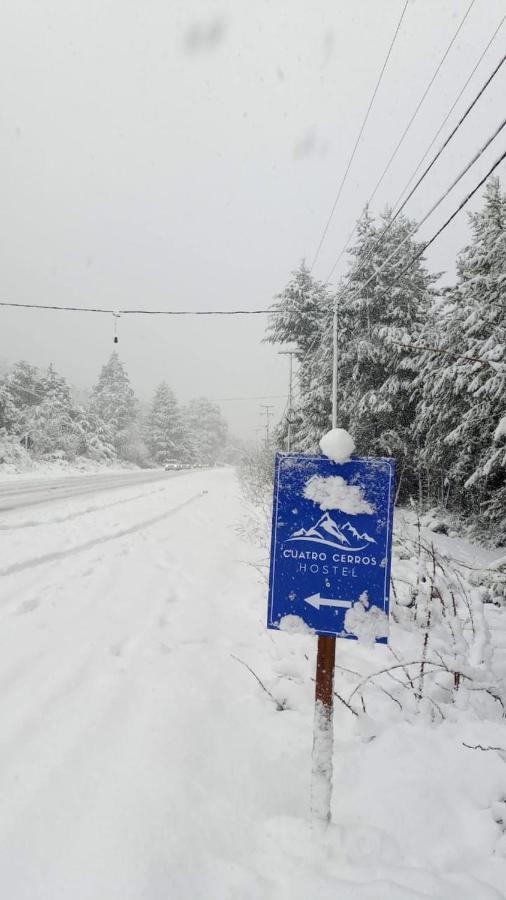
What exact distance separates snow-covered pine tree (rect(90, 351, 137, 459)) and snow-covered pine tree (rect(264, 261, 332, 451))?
30387 mm

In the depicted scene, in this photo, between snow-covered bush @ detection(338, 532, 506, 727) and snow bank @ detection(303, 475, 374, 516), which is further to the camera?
snow-covered bush @ detection(338, 532, 506, 727)

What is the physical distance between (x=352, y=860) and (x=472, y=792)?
0.68 m

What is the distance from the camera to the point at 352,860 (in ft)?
5.23

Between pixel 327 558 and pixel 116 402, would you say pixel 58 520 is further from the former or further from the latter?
A: pixel 116 402

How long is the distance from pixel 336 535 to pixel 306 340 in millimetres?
17897

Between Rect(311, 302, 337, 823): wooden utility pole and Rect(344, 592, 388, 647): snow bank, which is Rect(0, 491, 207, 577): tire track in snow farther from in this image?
Rect(344, 592, 388, 647): snow bank

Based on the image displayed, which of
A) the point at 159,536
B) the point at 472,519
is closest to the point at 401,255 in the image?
the point at 472,519

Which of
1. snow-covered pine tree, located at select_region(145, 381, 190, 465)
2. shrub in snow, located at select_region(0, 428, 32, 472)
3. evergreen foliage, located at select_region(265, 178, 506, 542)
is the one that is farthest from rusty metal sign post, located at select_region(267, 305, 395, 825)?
snow-covered pine tree, located at select_region(145, 381, 190, 465)

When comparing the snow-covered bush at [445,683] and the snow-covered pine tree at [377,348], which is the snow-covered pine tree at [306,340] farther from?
the snow-covered bush at [445,683]

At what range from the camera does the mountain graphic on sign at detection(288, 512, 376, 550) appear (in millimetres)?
1710

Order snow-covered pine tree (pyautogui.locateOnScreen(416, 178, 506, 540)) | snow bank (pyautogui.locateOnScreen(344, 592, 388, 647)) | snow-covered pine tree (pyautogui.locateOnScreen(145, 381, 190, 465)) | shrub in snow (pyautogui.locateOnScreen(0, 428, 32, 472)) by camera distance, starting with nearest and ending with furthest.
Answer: snow bank (pyautogui.locateOnScreen(344, 592, 388, 647))
snow-covered pine tree (pyautogui.locateOnScreen(416, 178, 506, 540))
shrub in snow (pyautogui.locateOnScreen(0, 428, 32, 472))
snow-covered pine tree (pyautogui.locateOnScreen(145, 381, 190, 465))

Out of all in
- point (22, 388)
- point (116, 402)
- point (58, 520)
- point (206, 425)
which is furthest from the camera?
point (206, 425)

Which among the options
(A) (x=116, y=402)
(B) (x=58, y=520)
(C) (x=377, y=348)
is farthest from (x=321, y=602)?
(A) (x=116, y=402)

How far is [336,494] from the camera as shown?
1.73m
